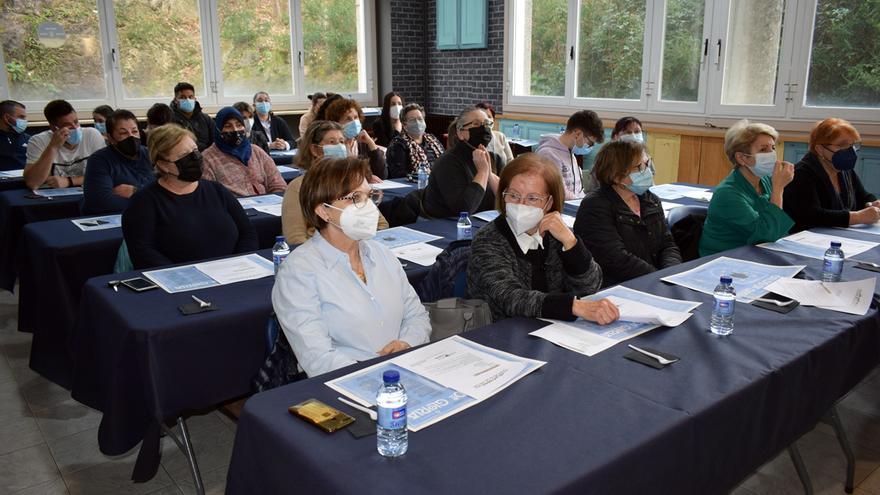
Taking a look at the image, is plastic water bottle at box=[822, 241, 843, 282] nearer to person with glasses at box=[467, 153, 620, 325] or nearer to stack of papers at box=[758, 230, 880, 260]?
stack of papers at box=[758, 230, 880, 260]

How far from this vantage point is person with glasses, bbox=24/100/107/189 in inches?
173

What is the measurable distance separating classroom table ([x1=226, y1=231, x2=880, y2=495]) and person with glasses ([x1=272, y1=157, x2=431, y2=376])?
29 centimetres

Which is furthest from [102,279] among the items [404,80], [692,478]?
[404,80]

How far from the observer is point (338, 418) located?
132cm

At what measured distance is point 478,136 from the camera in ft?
12.4

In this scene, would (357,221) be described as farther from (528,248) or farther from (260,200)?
(260,200)

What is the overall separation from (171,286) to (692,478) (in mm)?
1818

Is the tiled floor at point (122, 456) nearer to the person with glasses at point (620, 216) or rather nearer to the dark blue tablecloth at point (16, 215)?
the person with glasses at point (620, 216)

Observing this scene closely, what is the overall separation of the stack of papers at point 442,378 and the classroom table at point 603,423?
31 millimetres

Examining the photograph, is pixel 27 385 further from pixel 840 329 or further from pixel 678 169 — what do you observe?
pixel 678 169

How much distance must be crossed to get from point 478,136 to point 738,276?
5.88 ft

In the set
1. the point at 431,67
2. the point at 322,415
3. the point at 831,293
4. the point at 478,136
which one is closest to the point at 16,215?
the point at 478,136

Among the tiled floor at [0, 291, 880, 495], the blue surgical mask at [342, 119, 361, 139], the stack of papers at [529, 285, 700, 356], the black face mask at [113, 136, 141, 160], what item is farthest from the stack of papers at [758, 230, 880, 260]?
the black face mask at [113, 136, 141, 160]

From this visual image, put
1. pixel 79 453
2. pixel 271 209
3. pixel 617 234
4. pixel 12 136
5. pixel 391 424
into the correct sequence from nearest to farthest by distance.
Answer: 1. pixel 391 424
2. pixel 79 453
3. pixel 617 234
4. pixel 271 209
5. pixel 12 136
